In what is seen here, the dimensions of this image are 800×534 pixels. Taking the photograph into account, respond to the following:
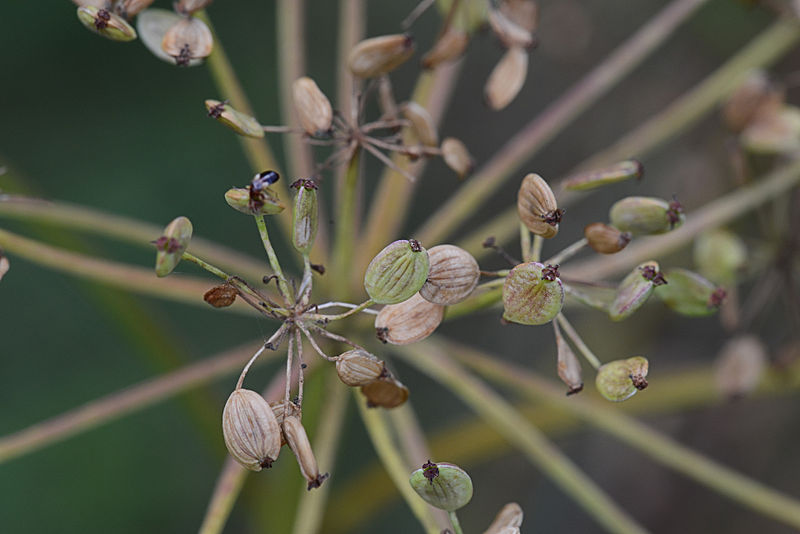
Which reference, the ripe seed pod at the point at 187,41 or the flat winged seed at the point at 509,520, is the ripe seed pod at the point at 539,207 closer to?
the flat winged seed at the point at 509,520

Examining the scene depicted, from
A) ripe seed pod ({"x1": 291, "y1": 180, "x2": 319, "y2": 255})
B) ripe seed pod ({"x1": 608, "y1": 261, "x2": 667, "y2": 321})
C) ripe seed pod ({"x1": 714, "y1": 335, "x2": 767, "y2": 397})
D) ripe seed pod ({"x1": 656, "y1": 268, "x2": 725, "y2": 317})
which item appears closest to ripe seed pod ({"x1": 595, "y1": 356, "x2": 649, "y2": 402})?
ripe seed pod ({"x1": 608, "y1": 261, "x2": 667, "y2": 321})

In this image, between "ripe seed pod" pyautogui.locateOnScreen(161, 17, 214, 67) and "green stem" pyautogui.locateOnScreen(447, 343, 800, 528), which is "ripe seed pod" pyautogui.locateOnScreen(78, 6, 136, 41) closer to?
"ripe seed pod" pyautogui.locateOnScreen(161, 17, 214, 67)

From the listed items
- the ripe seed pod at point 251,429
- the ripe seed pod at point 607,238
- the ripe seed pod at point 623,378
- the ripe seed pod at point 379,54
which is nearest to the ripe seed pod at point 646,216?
the ripe seed pod at point 607,238

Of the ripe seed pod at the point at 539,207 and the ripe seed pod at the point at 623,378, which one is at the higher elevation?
the ripe seed pod at the point at 539,207

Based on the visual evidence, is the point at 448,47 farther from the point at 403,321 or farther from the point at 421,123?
the point at 403,321

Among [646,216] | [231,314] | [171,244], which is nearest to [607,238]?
[646,216]
